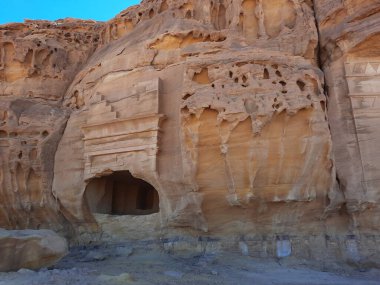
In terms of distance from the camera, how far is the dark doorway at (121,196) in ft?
→ 34.9

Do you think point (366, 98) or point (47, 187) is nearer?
point (366, 98)

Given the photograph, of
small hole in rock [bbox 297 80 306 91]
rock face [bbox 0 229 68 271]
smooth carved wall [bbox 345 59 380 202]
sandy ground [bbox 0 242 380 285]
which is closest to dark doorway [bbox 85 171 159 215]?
sandy ground [bbox 0 242 380 285]

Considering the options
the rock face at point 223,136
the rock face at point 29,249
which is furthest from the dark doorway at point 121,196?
the rock face at point 29,249

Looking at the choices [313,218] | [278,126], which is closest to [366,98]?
[278,126]

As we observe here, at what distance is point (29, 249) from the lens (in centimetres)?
689

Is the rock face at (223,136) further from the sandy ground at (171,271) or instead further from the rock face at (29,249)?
the rock face at (29,249)

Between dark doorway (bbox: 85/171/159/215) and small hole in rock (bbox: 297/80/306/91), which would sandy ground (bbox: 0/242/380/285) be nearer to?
dark doorway (bbox: 85/171/159/215)

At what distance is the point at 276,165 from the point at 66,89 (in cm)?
912

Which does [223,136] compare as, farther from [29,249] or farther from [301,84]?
[29,249]

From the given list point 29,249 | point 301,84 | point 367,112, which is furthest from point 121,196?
point 367,112

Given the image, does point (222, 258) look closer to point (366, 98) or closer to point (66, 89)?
point (366, 98)

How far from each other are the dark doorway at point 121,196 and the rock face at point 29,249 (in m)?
3.29

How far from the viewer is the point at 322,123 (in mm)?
8523

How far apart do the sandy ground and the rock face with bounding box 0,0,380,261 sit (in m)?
0.49
